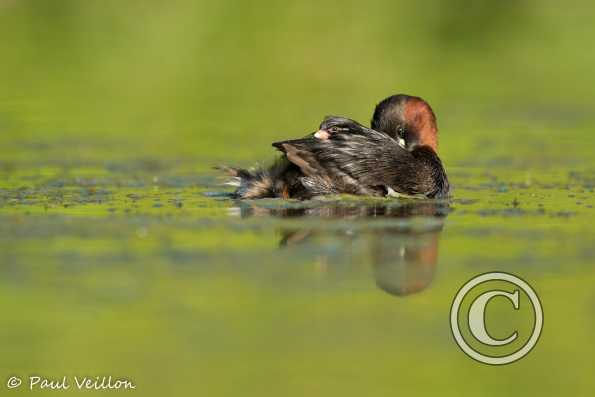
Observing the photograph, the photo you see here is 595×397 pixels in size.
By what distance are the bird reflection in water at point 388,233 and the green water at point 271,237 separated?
0.03 metres

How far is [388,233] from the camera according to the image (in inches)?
356

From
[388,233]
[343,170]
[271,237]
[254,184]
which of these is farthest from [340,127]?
[271,237]

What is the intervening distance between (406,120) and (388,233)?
108 inches

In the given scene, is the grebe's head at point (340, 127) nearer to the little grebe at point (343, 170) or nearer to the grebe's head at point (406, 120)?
the little grebe at point (343, 170)

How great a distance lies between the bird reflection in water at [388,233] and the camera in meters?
7.89

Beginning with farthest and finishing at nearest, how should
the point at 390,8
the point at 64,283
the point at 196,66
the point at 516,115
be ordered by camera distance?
the point at 390,8 < the point at 196,66 < the point at 516,115 < the point at 64,283

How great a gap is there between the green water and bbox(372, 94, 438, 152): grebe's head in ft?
2.06

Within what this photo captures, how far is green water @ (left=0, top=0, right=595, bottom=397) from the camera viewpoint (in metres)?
6.38

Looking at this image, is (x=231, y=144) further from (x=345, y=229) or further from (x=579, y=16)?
(x=579, y=16)

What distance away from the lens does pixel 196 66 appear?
21.6 metres

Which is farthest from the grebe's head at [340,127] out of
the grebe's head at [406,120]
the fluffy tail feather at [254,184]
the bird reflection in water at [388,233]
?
the grebe's head at [406,120]

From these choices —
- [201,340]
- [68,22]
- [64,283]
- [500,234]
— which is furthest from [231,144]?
[68,22]

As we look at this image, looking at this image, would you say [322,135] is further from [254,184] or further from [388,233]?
[388,233]

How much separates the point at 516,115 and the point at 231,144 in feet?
14.2
